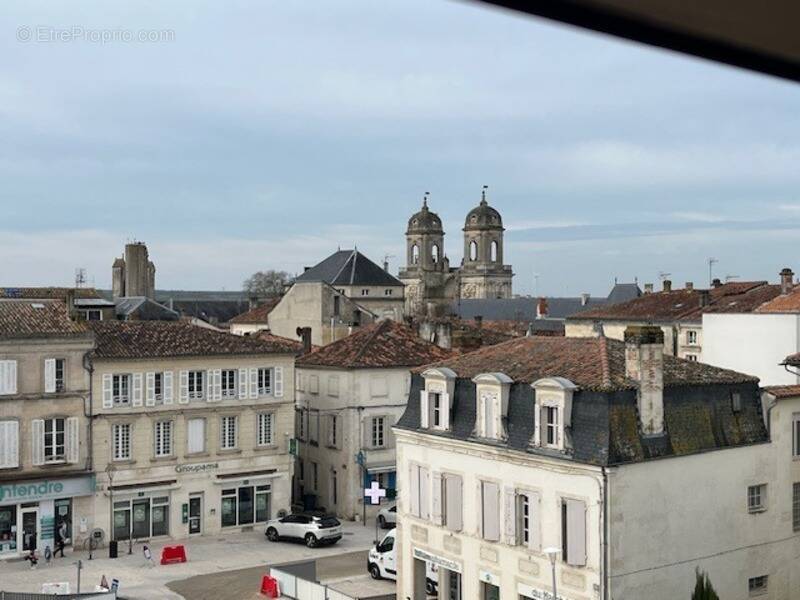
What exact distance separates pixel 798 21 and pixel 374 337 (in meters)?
33.6

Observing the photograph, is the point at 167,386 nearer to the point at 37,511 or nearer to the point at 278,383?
the point at 278,383

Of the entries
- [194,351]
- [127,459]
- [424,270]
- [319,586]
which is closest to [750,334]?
[319,586]

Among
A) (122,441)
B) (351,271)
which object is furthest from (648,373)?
(351,271)

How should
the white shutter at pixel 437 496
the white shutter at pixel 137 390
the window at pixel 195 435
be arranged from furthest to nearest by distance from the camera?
the window at pixel 195 435 → the white shutter at pixel 137 390 → the white shutter at pixel 437 496

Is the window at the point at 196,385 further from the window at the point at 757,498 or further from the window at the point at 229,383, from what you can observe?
the window at the point at 757,498

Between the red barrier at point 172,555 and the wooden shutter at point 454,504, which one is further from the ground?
the wooden shutter at point 454,504

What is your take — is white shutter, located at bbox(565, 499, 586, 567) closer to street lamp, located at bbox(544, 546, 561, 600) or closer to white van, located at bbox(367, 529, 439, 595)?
street lamp, located at bbox(544, 546, 561, 600)

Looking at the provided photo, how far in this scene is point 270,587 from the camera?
985 inches

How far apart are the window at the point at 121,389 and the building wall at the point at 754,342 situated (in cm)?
1694

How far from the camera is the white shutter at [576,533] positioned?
19.5m

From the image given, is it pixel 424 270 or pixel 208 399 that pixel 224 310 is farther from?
pixel 208 399

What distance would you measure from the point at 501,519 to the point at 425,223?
280ft

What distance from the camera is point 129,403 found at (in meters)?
31.1

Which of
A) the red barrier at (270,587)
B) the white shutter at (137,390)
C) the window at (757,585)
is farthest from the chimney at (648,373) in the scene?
the white shutter at (137,390)
